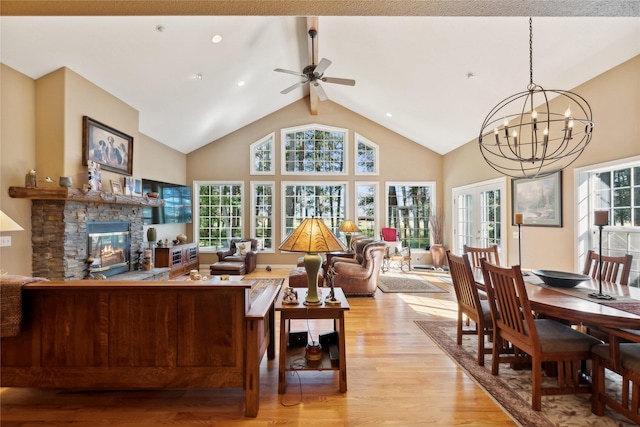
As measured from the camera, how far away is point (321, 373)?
2314 mm

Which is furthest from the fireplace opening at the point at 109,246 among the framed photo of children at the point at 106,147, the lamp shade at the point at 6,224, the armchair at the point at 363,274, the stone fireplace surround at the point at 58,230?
the armchair at the point at 363,274

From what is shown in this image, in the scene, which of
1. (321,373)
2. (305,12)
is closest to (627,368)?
(321,373)

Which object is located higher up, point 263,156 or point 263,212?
point 263,156

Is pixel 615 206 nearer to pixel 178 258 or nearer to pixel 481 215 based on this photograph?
pixel 481 215

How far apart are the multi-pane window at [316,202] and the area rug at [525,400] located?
16.2 ft

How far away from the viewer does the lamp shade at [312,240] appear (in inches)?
77.7

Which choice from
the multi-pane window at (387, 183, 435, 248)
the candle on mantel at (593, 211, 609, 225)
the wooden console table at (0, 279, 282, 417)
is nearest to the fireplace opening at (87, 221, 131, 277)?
the wooden console table at (0, 279, 282, 417)

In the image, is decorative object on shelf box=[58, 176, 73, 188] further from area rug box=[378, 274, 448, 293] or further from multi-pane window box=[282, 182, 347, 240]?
area rug box=[378, 274, 448, 293]

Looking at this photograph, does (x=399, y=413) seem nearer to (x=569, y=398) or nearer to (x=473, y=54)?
(x=569, y=398)

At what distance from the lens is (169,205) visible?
612 centimetres

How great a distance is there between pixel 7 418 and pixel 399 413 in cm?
258

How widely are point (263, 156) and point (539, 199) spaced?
19.5ft

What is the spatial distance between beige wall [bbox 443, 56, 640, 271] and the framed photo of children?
6.44 m

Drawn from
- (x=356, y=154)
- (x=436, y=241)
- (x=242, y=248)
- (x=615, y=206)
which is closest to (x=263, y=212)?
(x=242, y=248)
